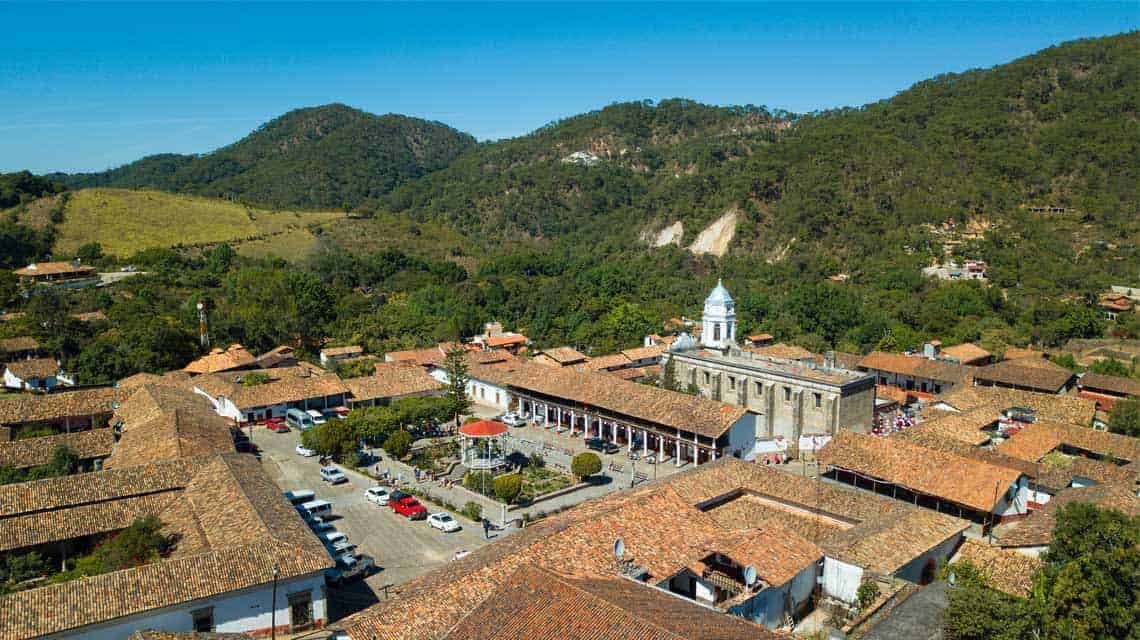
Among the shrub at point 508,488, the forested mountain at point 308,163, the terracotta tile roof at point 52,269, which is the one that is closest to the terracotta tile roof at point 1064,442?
the shrub at point 508,488

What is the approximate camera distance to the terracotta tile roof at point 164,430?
26.5 m

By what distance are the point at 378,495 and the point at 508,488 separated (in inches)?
190

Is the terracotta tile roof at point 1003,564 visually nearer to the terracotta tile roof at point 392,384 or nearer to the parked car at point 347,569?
the parked car at point 347,569

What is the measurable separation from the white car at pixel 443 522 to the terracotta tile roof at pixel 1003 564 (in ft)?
49.0

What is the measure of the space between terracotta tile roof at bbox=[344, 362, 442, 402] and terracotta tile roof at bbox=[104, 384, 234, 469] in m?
7.94

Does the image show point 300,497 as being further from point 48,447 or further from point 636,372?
point 636,372

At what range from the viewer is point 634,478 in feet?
98.9

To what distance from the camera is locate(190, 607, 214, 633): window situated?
16.6m

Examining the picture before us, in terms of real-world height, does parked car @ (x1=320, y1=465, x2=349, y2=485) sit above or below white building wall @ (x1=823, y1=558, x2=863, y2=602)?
below

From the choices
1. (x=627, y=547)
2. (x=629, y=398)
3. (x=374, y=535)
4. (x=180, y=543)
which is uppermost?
(x=627, y=547)

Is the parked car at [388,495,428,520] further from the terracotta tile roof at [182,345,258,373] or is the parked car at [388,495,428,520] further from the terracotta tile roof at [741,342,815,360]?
the terracotta tile roof at [741,342,815,360]

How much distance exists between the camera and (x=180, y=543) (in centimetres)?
1988

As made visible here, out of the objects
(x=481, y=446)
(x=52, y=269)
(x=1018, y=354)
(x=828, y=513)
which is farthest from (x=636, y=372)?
(x=52, y=269)

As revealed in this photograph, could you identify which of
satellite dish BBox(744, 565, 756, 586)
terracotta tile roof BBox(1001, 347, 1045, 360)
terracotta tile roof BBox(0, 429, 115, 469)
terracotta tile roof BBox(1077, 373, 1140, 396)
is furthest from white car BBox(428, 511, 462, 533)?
terracotta tile roof BBox(1001, 347, 1045, 360)
